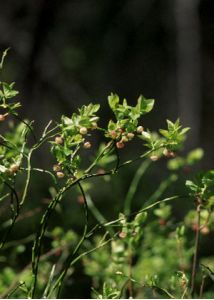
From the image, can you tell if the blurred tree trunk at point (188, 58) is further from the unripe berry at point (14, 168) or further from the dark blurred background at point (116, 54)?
the unripe berry at point (14, 168)

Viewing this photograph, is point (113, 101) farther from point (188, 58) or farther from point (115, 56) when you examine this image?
point (188, 58)


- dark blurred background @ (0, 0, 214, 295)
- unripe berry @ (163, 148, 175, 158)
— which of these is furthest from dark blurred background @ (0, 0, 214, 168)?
unripe berry @ (163, 148, 175, 158)

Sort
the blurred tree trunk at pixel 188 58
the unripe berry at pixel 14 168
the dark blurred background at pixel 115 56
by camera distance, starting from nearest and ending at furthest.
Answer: the unripe berry at pixel 14 168, the dark blurred background at pixel 115 56, the blurred tree trunk at pixel 188 58

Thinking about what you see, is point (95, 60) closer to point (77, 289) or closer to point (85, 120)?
point (77, 289)

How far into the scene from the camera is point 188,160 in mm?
1758

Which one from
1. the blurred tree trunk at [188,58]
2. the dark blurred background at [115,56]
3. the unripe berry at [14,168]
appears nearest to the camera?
the unripe berry at [14,168]

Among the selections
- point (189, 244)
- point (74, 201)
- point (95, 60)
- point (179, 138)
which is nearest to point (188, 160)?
point (189, 244)

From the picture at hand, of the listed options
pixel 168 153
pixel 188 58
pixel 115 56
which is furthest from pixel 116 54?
pixel 168 153

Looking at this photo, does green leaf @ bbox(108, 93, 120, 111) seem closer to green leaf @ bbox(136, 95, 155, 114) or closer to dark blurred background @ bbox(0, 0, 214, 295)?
green leaf @ bbox(136, 95, 155, 114)

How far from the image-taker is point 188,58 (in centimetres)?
621

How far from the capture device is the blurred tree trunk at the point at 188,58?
19.9ft

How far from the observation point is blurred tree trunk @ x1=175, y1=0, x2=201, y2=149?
6066 mm

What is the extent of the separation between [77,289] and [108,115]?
11.1ft

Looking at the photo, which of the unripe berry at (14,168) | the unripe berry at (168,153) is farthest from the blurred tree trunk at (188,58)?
the unripe berry at (14,168)
